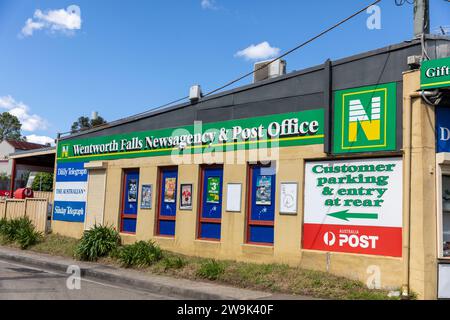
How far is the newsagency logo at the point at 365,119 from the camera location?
10219 millimetres

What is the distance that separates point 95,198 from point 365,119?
10.1m

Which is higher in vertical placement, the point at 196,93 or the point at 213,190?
the point at 196,93

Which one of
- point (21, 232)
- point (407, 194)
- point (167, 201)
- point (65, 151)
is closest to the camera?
point (407, 194)

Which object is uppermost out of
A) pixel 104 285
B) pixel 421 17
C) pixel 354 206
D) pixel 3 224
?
pixel 421 17

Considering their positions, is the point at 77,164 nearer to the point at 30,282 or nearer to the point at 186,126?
the point at 186,126

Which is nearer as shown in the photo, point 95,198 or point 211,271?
point 211,271

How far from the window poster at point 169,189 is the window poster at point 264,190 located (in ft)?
10.3

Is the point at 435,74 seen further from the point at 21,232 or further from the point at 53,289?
the point at 21,232

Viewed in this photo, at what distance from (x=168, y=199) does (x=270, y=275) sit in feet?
16.3

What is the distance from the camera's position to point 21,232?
57.1 feet

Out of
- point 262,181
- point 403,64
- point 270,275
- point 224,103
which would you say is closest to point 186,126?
point 224,103

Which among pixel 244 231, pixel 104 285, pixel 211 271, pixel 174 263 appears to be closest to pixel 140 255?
pixel 174 263

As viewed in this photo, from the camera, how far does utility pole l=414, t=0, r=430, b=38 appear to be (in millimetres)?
10008

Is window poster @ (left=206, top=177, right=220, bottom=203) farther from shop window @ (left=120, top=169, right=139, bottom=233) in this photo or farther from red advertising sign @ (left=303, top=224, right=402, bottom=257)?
shop window @ (left=120, top=169, right=139, bottom=233)
